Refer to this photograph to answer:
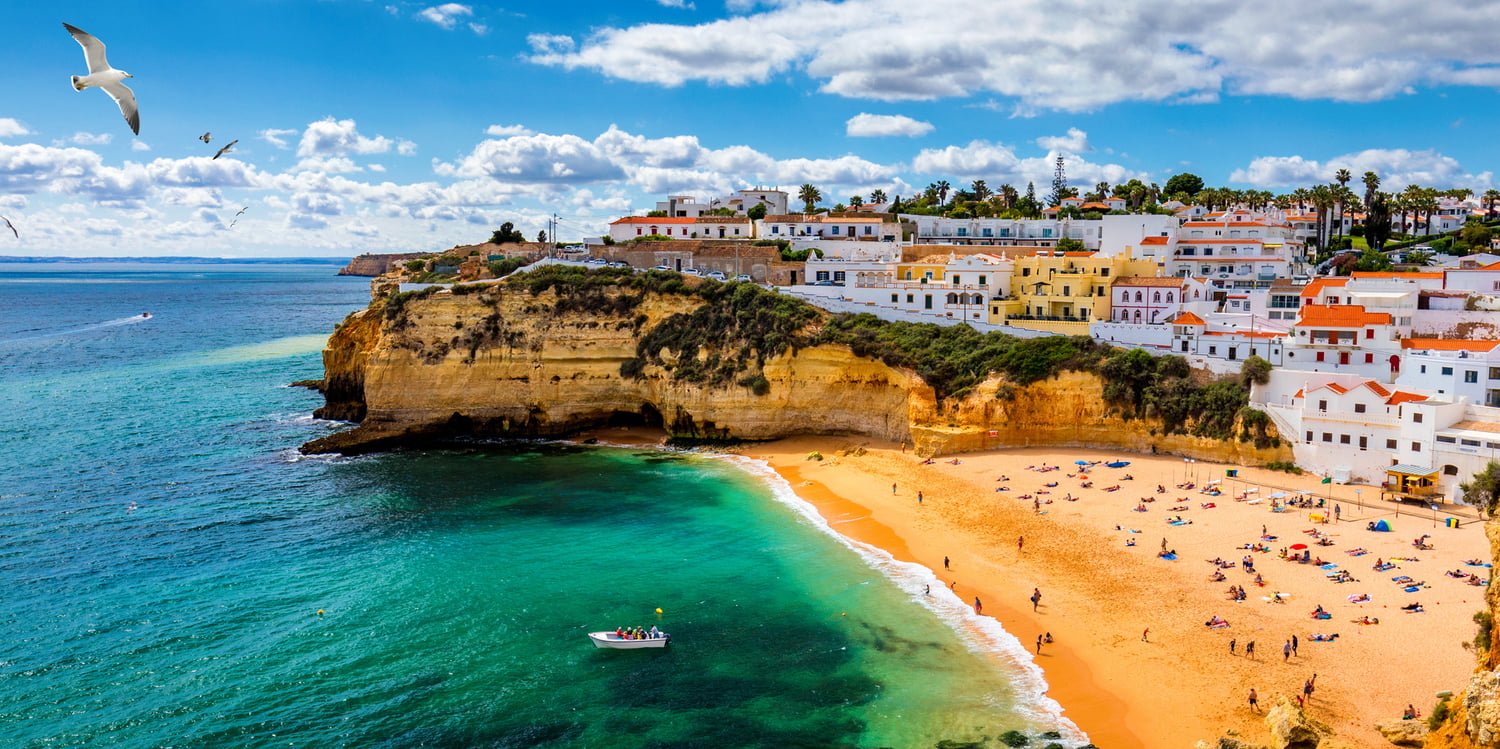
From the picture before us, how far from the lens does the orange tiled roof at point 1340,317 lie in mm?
45903

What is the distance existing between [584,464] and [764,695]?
27730mm

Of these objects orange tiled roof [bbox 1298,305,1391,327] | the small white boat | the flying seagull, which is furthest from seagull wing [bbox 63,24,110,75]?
orange tiled roof [bbox 1298,305,1391,327]

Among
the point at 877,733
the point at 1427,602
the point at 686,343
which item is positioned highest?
the point at 686,343

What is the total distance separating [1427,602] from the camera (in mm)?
29219

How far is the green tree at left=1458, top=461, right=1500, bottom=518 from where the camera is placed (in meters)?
35.5

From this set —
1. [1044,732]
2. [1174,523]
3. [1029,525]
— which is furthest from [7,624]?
[1174,523]

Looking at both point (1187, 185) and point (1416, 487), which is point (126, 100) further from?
point (1187, 185)

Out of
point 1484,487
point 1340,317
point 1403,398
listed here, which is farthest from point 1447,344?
point 1484,487

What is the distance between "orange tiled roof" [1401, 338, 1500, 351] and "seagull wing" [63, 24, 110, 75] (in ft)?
171

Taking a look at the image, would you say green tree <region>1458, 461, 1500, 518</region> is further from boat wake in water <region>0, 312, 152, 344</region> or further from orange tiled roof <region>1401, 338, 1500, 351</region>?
boat wake in water <region>0, 312, 152, 344</region>

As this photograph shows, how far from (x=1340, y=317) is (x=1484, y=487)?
1285 centimetres

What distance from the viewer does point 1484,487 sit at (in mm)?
35812

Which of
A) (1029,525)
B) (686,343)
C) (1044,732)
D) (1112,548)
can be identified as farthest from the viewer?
(686,343)

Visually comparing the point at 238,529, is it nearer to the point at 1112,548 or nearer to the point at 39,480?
the point at 39,480
